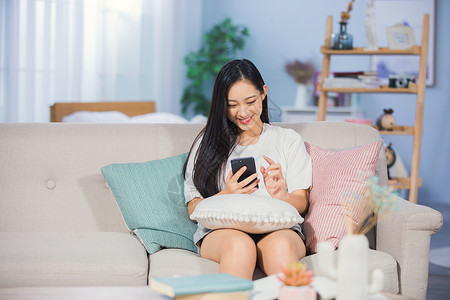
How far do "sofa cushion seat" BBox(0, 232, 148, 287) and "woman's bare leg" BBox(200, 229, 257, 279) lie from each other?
29 cm

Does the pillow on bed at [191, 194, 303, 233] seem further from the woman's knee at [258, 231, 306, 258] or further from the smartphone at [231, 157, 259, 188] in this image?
the smartphone at [231, 157, 259, 188]

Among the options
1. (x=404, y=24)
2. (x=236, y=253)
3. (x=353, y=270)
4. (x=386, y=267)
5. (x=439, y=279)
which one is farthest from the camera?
(x=404, y=24)

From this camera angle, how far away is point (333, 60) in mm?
6305

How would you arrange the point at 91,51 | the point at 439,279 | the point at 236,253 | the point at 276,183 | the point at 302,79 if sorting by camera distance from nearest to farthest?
the point at 236,253 → the point at 276,183 → the point at 439,279 → the point at 91,51 → the point at 302,79

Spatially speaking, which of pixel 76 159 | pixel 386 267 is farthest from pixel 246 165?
pixel 76 159

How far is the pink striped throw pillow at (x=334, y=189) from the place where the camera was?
6.38ft

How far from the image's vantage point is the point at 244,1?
6.57 m

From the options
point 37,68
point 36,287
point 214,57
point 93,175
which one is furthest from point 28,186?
point 214,57

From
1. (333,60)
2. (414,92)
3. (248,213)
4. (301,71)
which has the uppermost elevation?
(333,60)

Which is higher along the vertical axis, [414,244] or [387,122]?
[387,122]

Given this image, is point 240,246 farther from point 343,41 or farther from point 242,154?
point 343,41

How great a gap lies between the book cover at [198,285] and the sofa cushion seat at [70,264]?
54 centimetres

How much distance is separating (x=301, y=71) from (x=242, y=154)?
4.35 m

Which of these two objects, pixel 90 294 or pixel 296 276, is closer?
pixel 296 276
